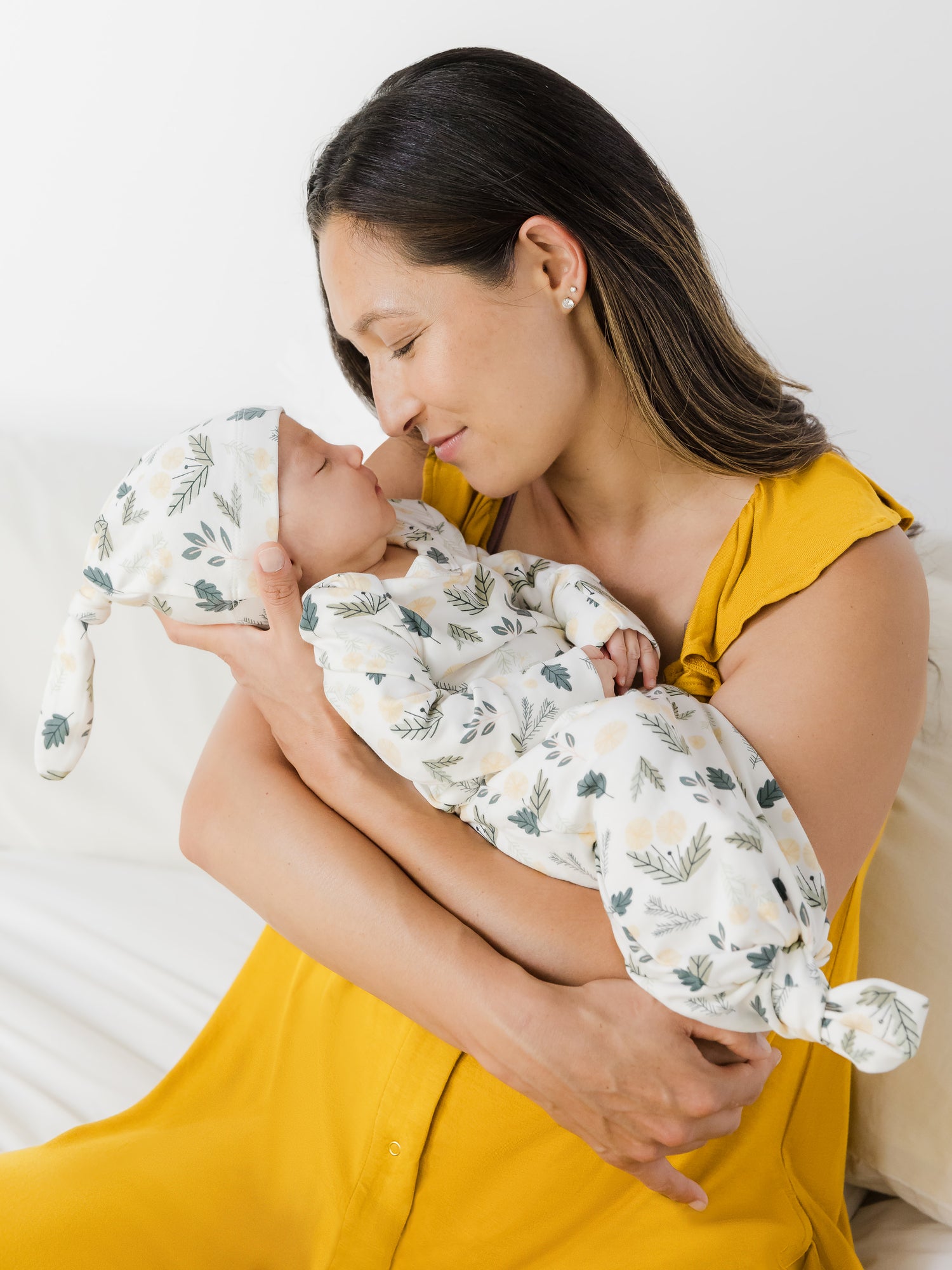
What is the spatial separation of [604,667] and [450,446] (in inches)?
14.6

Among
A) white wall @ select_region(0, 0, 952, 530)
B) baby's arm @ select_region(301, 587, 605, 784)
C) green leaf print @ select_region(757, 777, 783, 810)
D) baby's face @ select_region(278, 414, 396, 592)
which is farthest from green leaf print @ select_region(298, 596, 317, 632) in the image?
white wall @ select_region(0, 0, 952, 530)

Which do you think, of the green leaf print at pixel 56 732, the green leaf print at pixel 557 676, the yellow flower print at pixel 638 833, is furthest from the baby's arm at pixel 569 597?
the green leaf print at pixel 56 732

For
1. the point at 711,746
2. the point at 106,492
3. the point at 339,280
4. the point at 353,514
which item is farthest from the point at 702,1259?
the point at 106,492

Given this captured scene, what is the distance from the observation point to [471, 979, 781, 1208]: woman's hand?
1087mm

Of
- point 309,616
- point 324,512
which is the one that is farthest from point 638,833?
point 324,512

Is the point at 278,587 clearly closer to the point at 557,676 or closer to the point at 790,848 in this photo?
the point at 557,676

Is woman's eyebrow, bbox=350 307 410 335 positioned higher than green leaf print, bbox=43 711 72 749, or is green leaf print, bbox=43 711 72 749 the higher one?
woman's eyebrow, bbox=350 307 410 335

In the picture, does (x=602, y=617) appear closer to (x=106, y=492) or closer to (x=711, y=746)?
(x=711, y=746)

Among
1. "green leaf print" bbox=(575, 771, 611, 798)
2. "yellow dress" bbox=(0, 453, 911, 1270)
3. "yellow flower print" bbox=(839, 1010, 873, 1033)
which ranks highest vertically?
"green leaf print" bbox=(575, 771, 611, 798)

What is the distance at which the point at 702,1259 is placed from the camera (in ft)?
3.96

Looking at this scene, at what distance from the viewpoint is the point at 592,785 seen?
108 cm

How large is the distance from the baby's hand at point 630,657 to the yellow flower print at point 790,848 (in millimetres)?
290

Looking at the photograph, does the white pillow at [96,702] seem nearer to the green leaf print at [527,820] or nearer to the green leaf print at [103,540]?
the green leaf print at [103,540]

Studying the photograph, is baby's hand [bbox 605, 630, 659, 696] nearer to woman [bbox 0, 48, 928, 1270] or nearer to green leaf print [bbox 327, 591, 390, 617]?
woman [bbox 0, 48, 928, 1270]
